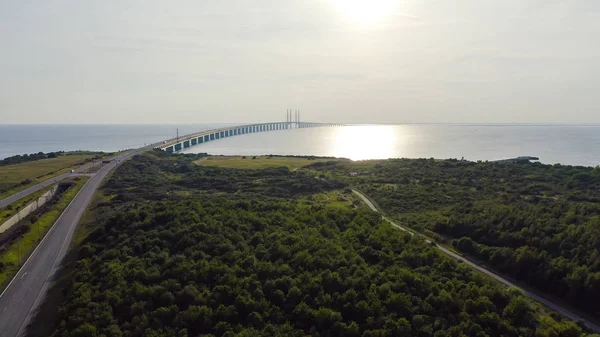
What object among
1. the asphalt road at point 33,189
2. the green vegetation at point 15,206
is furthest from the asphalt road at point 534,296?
the asphalt road at point 33,189

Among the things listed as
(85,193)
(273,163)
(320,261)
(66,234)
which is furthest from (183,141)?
(320,261)

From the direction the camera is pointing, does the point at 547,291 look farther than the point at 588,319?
Yes

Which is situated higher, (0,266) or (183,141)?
(183,141)

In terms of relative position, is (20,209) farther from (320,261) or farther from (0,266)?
(320,261)

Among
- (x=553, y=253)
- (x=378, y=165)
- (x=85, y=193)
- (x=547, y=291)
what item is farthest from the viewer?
(x=378, y=165)

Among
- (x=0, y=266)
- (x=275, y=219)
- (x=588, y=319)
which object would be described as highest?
(x=275, y=219)

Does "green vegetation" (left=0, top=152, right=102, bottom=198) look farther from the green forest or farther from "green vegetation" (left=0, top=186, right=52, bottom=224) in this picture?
the green forest

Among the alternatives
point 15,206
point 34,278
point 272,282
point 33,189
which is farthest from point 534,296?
point 33,189
